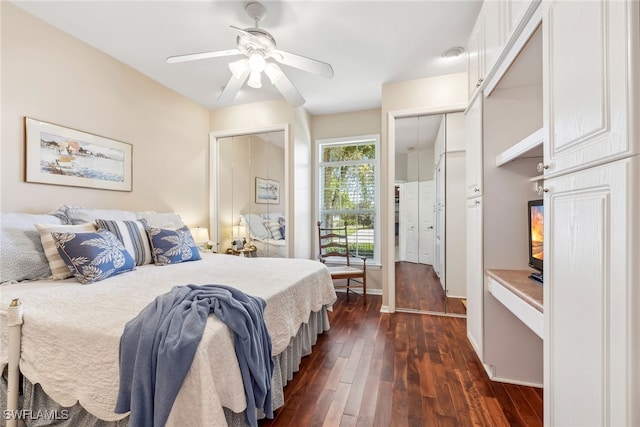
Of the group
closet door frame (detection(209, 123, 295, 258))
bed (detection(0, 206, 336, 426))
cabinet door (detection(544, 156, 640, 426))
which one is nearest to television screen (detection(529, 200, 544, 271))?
cabinet door (detection(544, 156, 640, 426))

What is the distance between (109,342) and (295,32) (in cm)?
248

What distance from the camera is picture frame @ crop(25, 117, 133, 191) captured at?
2158mm

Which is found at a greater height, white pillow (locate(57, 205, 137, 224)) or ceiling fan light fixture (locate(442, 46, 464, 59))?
ceiling fan light fixture (locate(442, 46, 464, 59))

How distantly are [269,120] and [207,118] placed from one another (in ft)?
3.29

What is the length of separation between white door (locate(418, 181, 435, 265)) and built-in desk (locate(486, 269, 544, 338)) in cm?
130

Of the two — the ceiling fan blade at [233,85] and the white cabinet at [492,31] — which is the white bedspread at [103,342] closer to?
the ceiling fan blade at [233,85]

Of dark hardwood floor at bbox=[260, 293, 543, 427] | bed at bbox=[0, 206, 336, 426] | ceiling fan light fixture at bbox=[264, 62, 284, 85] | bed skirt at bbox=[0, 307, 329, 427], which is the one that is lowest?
dark hardwood floor at bbox=[260, 293, 543, 427]

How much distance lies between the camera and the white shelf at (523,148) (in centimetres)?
139

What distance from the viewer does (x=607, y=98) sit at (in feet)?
2.53

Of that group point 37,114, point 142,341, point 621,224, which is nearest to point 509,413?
point 621,224

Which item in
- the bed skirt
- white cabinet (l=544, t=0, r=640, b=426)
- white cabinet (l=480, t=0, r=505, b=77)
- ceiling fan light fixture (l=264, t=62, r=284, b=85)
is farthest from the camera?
ceiling fan light fixture (l=264, t=62, r=284, b=85)

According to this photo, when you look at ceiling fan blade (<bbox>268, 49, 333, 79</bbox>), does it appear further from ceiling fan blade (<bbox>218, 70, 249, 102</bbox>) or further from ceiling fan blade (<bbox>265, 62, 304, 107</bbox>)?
ceiling fan blade (<bbox>218, 70, 249, 102</bbox>)

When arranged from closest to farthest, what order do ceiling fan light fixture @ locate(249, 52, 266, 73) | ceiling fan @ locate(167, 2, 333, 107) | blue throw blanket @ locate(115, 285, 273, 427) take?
blue throw blanket @ locate(115, 285, 273, 427) < ceiling fan @ locate(167, 2, 333, 107) < ceiling fan light fixture @ locate(249, 52, 266, 73)

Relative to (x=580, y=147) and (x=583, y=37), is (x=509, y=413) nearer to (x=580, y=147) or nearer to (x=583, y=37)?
(x=580, y=147)
